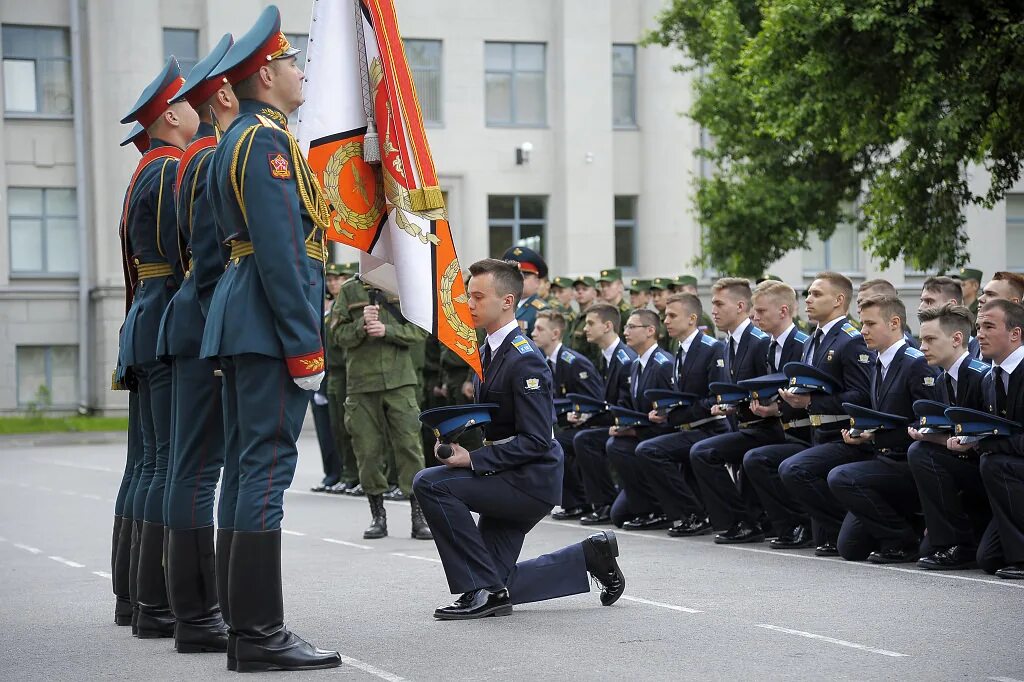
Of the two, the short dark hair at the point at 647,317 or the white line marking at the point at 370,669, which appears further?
the short dark hair at the point at 647,317

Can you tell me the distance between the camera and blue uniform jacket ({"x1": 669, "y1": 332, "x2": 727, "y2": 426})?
11883mm

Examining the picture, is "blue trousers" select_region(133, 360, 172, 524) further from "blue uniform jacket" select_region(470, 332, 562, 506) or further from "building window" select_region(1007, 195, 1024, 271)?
"building window" select_region(1007, 195, 1024, 271)

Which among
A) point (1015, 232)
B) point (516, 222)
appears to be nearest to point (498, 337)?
point (516, 222)

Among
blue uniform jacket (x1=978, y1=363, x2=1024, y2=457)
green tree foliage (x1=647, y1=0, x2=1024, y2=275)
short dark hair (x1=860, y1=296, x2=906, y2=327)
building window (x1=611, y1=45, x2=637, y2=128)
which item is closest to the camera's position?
blue uniform jacket (x1=978, y1=363, x2=1024, y2=457)

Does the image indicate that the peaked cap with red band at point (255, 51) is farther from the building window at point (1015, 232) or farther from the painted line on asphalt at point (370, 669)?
the building window at point (1015, 232)

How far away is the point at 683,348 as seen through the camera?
40.0 feet

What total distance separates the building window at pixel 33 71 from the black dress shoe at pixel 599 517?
24978mm

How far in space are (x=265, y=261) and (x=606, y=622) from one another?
2753 mm

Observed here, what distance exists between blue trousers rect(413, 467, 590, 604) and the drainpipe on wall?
28037mm

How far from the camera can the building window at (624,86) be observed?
37.1m

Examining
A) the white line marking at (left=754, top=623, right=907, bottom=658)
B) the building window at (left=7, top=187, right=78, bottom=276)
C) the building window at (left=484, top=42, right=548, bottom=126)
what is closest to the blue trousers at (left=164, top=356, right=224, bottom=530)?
→ the white line marking at (left=754, top=623, right=907, bottom=658)

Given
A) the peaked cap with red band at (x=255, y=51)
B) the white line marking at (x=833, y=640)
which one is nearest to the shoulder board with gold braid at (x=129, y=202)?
the peaked cap with red band at (x=255, y=51)

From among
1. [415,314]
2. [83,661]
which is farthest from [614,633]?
[83,661]

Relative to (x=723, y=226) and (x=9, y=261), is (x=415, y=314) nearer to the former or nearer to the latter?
(x=723, y=226)
